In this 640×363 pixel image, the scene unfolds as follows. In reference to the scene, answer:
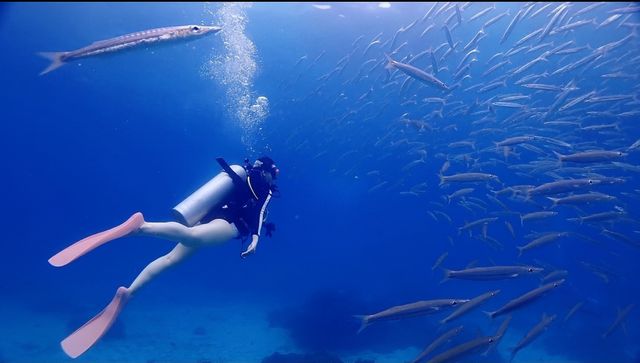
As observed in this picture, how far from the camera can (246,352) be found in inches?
642

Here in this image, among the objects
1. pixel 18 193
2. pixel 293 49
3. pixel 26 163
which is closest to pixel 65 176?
pixel 26 163

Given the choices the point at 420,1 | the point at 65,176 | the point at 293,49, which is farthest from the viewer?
the point at 65,176

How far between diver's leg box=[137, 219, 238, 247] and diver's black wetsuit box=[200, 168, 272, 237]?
0.16 m

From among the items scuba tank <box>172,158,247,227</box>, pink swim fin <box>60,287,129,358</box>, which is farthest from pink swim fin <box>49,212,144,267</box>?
pink swim fin <box>60,287,129,358</box>

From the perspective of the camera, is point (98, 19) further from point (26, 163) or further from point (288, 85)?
point (26, 163)

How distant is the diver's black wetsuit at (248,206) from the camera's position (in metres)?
6.13

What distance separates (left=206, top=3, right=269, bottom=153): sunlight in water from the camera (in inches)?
851

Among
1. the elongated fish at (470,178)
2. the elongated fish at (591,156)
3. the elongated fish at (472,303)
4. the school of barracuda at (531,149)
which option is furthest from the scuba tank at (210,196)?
the elongated fish at (591,156)

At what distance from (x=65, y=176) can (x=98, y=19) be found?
45029 millimetres

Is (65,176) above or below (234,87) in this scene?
above

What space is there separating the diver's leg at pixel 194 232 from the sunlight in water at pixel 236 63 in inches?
484

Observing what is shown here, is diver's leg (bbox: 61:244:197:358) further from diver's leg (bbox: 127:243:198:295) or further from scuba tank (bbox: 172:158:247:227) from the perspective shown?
scuba tank (bbox: 172:158:247:227)

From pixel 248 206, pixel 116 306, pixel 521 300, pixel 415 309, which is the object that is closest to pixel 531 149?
pixel 521 300

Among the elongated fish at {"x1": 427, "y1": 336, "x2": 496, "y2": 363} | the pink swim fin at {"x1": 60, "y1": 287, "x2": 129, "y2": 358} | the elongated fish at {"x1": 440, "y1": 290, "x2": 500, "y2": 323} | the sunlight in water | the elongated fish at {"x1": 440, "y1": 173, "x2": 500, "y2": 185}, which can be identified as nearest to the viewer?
the elongated fish at {"x1": 427, "y1": 336, "x2": 496, "y2": 363}
